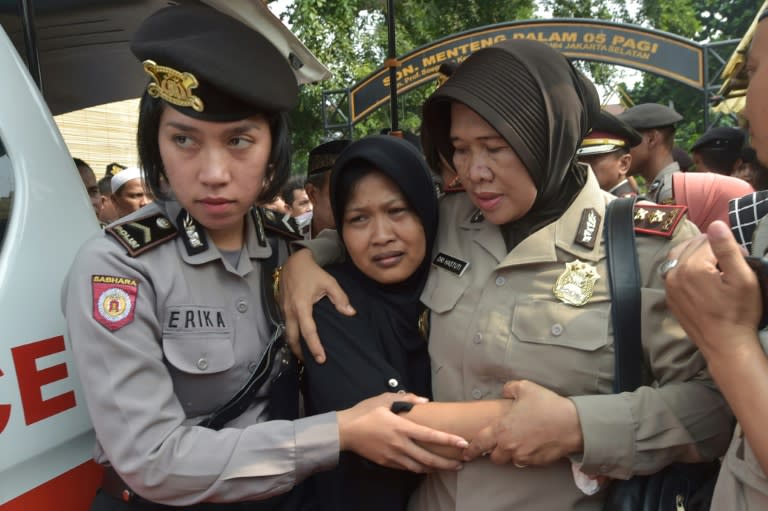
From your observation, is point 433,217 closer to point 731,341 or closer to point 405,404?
point 405,404

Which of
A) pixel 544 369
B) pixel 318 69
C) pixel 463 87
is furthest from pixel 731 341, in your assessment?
pixel 318 69

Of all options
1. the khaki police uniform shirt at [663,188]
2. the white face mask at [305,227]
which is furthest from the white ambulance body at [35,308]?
the khaki police uniform shirt at [663,188]

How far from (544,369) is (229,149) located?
0.90m

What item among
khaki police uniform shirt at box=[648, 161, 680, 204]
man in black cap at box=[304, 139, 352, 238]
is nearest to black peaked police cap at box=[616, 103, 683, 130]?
khaki police uniform shirt at box=[648, 161, 680, 204]

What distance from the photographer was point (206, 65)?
1357 millimetres

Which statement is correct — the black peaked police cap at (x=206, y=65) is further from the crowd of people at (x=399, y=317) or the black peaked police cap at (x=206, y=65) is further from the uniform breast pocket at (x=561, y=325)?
the uniform breast pocket at (x=561, y=325)

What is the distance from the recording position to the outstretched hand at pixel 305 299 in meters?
1.56

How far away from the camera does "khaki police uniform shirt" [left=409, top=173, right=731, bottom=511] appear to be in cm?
133

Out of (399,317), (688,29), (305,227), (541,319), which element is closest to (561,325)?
(541,319)

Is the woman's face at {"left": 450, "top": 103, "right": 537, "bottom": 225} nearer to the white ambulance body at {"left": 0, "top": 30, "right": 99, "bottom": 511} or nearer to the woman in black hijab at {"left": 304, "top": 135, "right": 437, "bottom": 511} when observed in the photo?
the woman in black hijab at {"left": 304, "top": 135, "right": 437, "bottom": 511}

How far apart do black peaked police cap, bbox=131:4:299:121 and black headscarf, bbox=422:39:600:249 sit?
465 millimetres

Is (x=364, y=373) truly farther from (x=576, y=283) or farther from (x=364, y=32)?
(x=364, y=32)

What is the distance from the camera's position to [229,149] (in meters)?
1.45

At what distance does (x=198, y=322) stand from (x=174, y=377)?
13 cm
